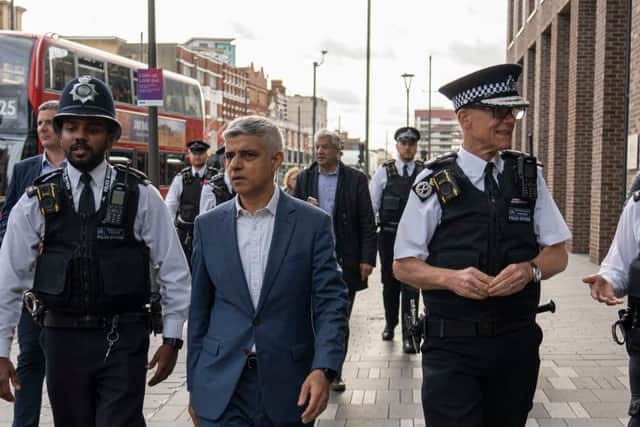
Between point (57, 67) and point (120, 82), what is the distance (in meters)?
3.28

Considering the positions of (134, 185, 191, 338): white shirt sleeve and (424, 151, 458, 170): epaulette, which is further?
(134, 185, 191, 338): white shirt sleeve

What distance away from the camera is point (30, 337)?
15.7ft

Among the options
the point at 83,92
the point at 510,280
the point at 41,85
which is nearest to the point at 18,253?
the point at 83,92

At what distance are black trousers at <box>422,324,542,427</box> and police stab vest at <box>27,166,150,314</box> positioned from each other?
138 centimetres

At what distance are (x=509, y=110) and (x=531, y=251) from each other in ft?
2.03

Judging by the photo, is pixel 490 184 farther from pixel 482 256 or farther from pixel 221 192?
pixel 221 192

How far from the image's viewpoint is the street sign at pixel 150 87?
13.2m

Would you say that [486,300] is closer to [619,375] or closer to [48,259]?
[48,259]

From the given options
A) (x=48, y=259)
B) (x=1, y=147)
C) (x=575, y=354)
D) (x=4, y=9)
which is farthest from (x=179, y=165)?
(x=4, y=9)

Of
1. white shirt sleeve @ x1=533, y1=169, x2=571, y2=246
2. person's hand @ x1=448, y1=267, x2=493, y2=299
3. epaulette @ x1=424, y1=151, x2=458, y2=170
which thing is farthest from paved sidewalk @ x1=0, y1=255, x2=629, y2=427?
epaulette @ x1=424, y1=151, x2=458, y2=170

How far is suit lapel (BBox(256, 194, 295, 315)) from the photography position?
318cm

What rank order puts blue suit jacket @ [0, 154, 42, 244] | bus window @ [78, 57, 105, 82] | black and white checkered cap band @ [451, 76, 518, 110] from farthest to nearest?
bus window @ [78, 57, 105, 82]
blue suit jacket @ [0, 154, 42, 244]
black and white checkered cap band @ [451, 76, 518, 110]

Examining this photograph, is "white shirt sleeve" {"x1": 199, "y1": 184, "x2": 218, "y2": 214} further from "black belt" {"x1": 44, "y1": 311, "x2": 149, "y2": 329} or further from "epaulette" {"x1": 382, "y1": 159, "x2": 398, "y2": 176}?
"black belt" {"x1": 44, "y1": 311, "x2": 149, "y2": 329}

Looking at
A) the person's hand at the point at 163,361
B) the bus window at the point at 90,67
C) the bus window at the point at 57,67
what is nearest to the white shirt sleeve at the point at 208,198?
→ the person's hand at the point at 163,361
